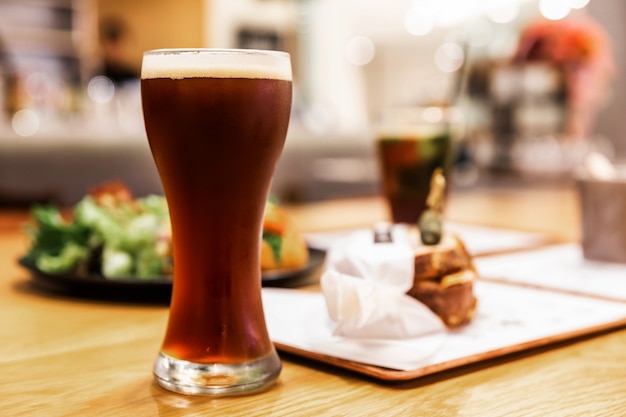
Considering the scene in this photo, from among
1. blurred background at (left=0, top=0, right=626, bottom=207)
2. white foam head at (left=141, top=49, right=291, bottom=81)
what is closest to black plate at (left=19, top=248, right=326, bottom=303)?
white foam head at (left=141, top=49, right=291, bottom=81)

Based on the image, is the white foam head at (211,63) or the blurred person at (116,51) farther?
the blurred person at (116,51)

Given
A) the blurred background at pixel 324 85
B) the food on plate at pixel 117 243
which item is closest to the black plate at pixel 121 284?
the food on plate at pixel 117 243

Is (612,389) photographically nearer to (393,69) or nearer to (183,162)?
(183,162)

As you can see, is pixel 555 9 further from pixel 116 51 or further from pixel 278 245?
pixel 278 245

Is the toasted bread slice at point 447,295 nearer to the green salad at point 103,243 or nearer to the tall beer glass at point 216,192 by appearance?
the tall beer glass at point 216,192

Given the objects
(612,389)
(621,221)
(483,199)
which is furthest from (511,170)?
(612,389)

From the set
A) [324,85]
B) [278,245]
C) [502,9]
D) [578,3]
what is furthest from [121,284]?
[324,85]
